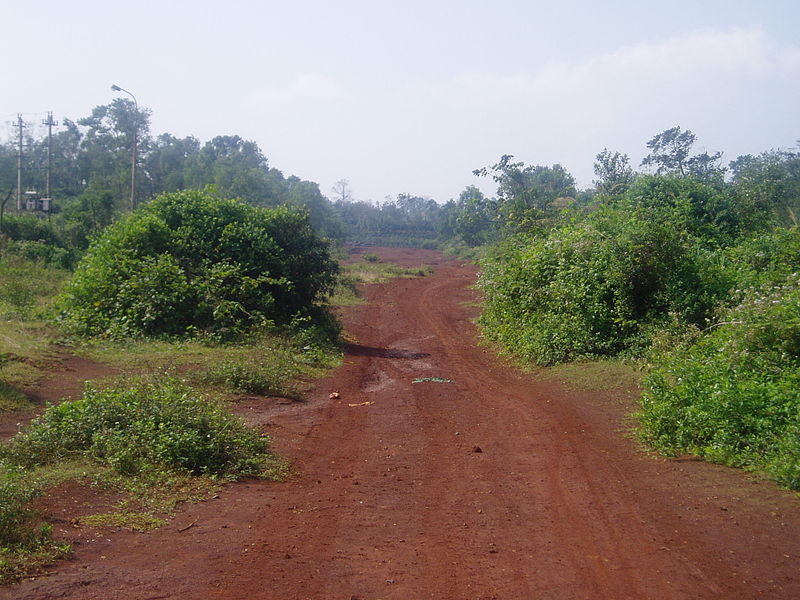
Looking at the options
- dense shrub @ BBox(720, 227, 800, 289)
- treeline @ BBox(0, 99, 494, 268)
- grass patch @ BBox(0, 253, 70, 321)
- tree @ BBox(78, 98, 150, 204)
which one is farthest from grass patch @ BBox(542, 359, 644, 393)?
tree @ BBox(78, 98, 150, 204)

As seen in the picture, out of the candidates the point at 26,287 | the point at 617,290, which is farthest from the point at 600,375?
the point at 26,287

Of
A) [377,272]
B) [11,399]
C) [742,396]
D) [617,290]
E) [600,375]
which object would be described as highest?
[617,290]

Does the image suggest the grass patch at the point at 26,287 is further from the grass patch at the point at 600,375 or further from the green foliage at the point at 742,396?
the green foliage at the point at 742,396

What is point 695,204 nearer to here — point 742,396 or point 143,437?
point 742,396

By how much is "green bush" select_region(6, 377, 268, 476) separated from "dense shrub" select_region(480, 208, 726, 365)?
27.7ft

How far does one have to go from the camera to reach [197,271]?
17109 millimetres

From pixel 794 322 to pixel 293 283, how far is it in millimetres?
11836

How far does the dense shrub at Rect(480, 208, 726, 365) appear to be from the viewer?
14.3 m

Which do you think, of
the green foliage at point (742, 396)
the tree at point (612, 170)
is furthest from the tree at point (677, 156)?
the green foliage at point (742, 396)

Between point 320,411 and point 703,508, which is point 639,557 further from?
point 320,411

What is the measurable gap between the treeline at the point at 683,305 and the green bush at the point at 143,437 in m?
4.90

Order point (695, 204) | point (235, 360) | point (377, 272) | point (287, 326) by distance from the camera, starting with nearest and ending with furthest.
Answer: point (235, 360), point (287, 326), point (695, 204), point (377, 272)

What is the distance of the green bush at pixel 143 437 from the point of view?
23.6 feet

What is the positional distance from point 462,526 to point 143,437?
3431mm
